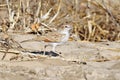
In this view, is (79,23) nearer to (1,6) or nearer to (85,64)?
(1,6)

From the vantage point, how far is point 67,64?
584cm

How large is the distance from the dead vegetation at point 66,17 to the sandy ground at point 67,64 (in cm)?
77

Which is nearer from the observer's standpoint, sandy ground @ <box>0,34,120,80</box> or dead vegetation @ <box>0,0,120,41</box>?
sandy ground @ <box>0,34,120,80</box>

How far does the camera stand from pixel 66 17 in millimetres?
8422

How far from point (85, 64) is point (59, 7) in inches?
111

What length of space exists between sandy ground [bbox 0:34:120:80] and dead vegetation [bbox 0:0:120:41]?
775 millimetres

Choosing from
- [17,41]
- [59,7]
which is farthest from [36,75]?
[59,7]

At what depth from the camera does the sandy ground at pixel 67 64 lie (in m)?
5.31

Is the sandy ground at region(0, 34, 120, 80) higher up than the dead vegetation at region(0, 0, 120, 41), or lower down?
lower down

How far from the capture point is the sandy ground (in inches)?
209

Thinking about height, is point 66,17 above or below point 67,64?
above

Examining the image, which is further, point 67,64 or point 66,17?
point 66,17

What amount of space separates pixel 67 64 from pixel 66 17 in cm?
269

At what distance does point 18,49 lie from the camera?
6.54 m
